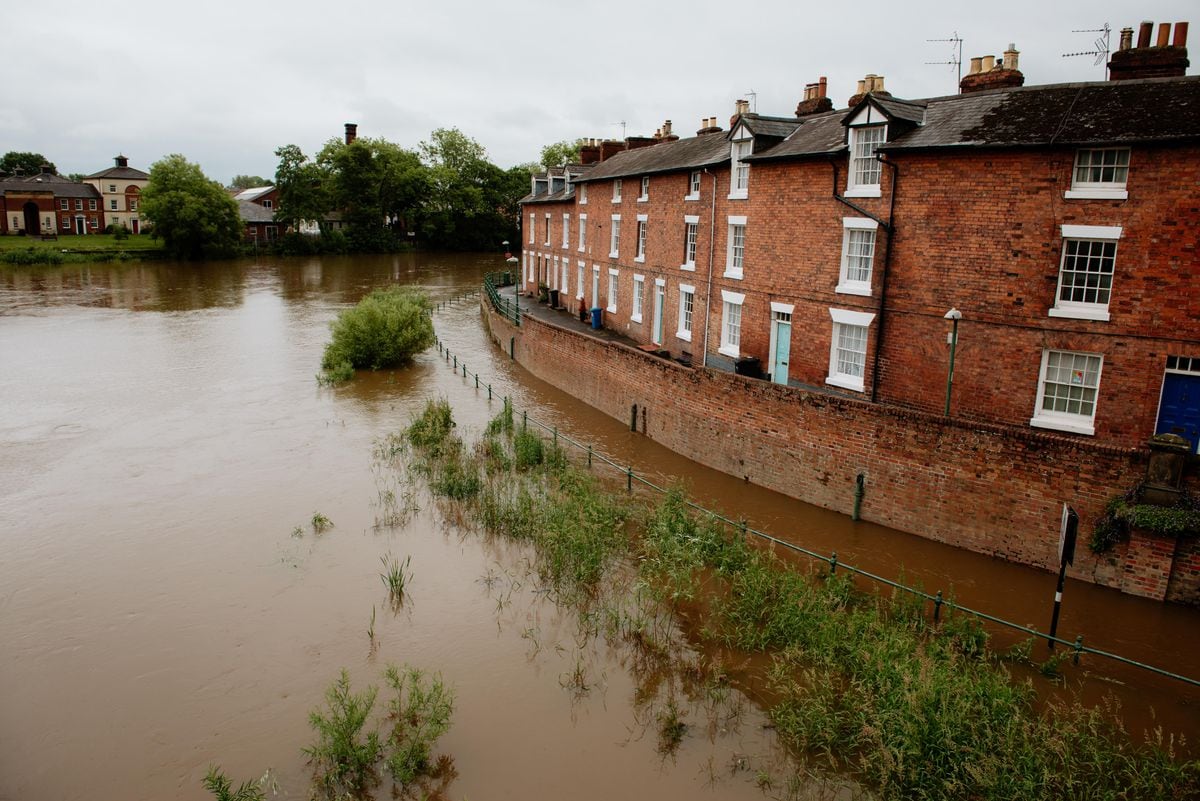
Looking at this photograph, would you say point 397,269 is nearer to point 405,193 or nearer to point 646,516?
point 405,193

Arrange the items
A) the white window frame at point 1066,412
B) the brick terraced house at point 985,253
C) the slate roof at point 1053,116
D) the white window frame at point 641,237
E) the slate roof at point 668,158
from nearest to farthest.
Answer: the slate roof at point 1053,116 < the brick terraced house at point 985,253 < the white window frame at point 1066,412 < the slate roof at point 668,158 < the white window frame at point 641,237

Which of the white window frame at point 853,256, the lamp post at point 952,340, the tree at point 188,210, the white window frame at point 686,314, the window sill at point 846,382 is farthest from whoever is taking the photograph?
the tree at point 188,210

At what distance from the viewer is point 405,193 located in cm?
7969

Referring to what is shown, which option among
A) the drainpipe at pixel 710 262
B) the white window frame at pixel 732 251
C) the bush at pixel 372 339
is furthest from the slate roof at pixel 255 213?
the white window frame at pixel 732 251

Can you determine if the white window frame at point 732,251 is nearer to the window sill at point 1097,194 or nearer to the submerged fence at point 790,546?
the submerged fence at point 790,546

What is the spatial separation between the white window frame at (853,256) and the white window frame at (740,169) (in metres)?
3.60

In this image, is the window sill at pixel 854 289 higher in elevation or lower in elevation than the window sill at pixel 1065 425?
higher

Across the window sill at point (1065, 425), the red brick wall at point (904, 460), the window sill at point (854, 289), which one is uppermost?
the window sill at point (854, 289)

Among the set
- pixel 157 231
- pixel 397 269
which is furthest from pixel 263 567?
pixel 157 231

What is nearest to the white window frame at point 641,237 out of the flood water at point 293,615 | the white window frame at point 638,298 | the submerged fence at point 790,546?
the white window frame at point 638,298

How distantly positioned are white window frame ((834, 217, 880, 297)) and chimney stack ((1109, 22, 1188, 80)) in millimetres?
5223

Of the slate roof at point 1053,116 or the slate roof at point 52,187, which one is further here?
the slate roof at point 52,187

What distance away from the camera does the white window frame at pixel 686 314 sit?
76.7 feet

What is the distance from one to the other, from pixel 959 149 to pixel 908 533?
24.2 feet
